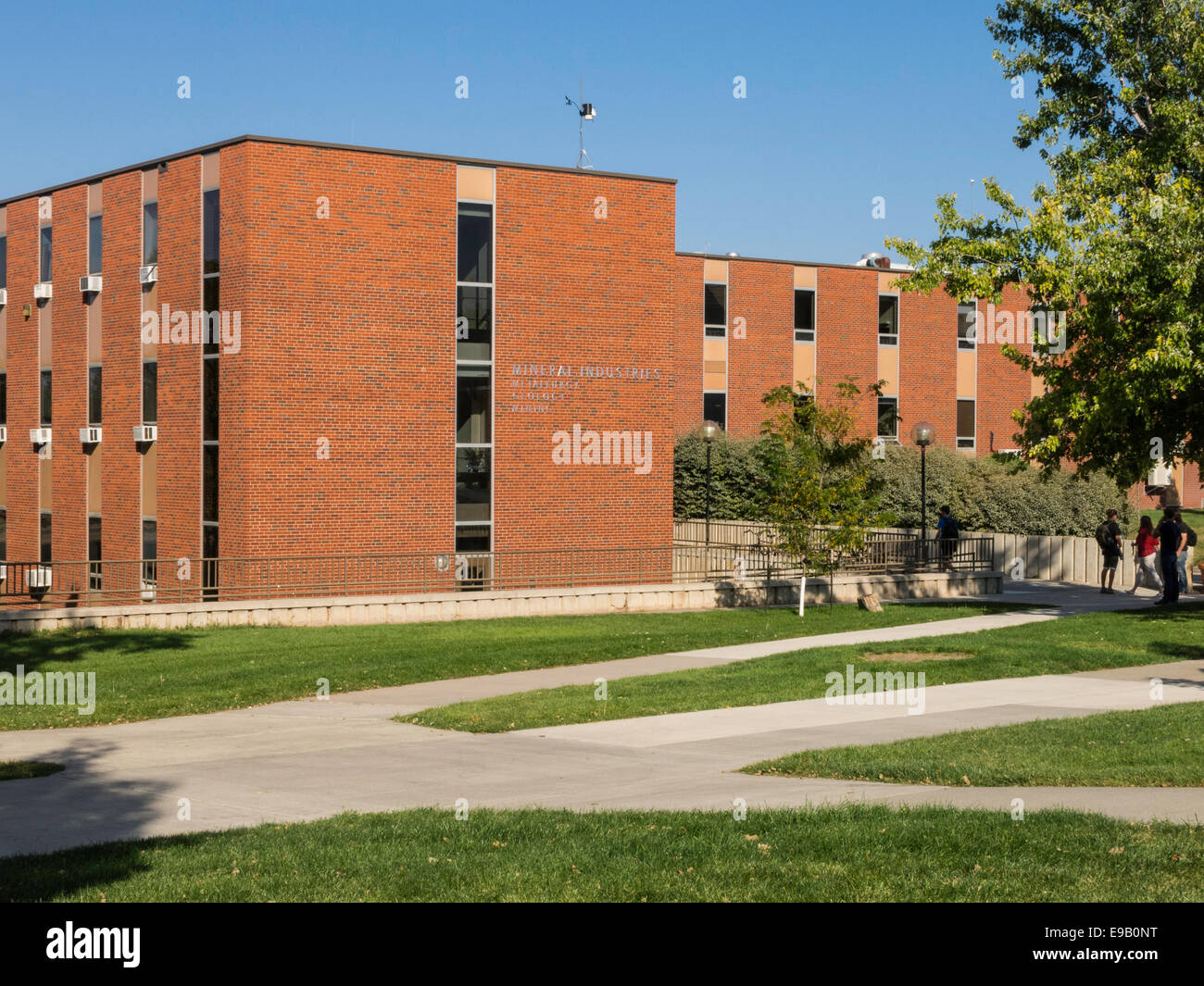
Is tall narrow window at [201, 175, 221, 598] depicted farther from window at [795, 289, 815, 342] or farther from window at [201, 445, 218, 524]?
window at [795, 289, 815, 342]

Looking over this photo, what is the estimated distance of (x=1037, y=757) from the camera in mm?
11078

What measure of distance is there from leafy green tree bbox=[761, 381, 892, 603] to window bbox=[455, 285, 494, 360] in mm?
7323

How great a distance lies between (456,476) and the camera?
29188mm

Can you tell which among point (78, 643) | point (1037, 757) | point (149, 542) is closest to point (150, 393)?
point (149, 542)

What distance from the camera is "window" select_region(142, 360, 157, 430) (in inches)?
1194

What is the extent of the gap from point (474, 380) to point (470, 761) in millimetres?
18184

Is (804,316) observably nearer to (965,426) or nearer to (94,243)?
(965,426)

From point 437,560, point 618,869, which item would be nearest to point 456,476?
point 437,560

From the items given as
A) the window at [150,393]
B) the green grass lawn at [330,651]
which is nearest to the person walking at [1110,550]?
the green grass lawn at [330,651]

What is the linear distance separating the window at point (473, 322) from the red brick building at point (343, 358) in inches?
1.7

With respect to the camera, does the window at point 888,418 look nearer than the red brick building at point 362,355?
No

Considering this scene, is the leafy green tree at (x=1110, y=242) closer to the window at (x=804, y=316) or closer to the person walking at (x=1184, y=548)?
the person walking at (x=1184, y=548)

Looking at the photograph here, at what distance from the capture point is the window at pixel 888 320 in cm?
4759
